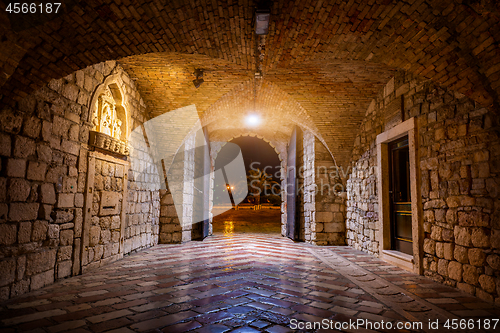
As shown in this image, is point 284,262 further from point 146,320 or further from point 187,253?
point 146,320

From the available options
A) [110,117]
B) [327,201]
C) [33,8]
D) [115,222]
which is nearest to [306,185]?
[327,201]

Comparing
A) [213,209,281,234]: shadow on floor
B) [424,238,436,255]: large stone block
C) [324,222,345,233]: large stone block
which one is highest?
[424,238,436,255]: large stone block

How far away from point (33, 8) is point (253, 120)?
256 inches

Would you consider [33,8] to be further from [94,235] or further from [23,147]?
[94,235]

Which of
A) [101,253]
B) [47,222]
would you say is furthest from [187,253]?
[47,222]

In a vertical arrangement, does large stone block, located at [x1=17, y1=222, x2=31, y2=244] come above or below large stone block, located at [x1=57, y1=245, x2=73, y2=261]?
above

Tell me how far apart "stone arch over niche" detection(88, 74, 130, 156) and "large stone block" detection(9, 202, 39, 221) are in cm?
134

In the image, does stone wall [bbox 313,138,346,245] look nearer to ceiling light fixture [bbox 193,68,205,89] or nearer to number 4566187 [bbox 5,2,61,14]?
ceiling light fixture [bbox 193,68,205,89]

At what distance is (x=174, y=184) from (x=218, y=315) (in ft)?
17.8

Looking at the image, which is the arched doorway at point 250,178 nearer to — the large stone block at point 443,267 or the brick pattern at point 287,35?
the large stone block at point 443,267

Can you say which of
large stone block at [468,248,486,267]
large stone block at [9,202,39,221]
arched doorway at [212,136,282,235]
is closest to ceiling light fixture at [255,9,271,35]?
large stone block at [9,202,39,221]

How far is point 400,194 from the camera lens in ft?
17.9

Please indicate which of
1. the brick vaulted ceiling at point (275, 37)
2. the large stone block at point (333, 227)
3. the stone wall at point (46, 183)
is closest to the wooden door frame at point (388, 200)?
the brick vaulted ceiling at point (275, 37)

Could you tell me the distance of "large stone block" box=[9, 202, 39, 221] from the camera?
3.07 meters
